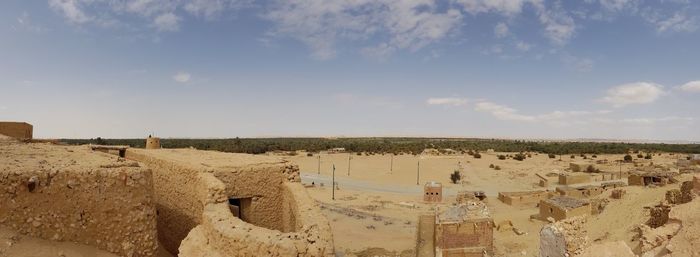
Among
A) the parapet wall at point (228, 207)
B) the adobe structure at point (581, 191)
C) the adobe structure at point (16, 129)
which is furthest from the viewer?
the adobe structure at point (581, 191)

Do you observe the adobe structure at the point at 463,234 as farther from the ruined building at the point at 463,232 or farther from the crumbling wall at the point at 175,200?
the crumbling wall at the point at 175,200

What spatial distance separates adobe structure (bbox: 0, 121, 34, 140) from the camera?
15.1 meters

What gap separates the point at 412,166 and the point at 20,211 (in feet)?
166

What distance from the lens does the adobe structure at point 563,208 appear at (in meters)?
21.7

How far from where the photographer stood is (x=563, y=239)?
33.2ft

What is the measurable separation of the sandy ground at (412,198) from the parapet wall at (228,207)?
9.99m

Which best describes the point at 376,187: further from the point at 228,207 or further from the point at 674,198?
the point at 228,207

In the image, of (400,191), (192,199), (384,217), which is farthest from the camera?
(400,191)

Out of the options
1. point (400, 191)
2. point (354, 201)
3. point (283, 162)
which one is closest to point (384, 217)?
point (354, 201)

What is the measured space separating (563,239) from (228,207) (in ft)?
24.4

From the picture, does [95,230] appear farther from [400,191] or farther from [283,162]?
[400,191]

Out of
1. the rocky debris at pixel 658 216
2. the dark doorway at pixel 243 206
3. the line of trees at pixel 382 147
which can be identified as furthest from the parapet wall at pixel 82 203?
the line of trees at pixel 382 147

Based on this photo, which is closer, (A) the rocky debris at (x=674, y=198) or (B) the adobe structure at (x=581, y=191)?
(A) the rocky debris at (x=674, y=198)

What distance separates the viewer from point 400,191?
39.2 metres
